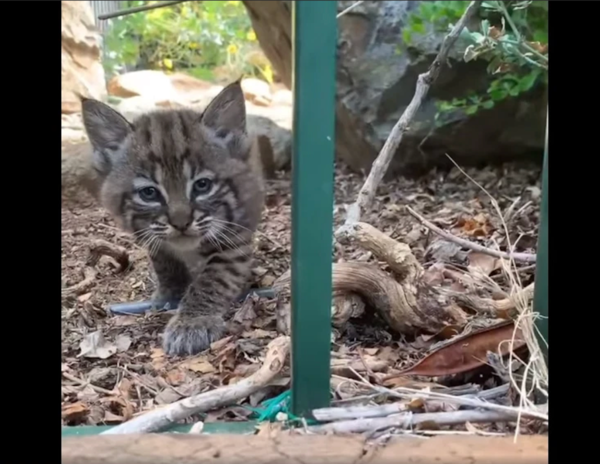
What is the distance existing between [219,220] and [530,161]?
95.7 inches

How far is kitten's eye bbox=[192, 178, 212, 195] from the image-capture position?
2439 millimetres

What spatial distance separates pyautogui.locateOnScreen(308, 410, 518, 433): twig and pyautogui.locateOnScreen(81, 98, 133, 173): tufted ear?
143cm

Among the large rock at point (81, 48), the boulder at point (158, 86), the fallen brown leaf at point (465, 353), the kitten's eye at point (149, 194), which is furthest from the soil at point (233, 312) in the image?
the large rock at point (81, 48)

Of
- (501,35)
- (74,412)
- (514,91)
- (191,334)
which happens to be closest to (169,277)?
(191,334)

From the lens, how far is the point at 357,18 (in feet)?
14.6

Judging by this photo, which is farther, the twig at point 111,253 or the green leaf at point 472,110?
the green leaf at point 472,110

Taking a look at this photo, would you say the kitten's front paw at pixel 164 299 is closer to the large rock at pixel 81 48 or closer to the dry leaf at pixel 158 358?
the dry leaf at pixel 158 358

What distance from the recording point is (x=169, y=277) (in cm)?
264

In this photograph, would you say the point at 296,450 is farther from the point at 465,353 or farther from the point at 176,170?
the point at 176,170

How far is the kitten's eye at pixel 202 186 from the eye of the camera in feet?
8.00
